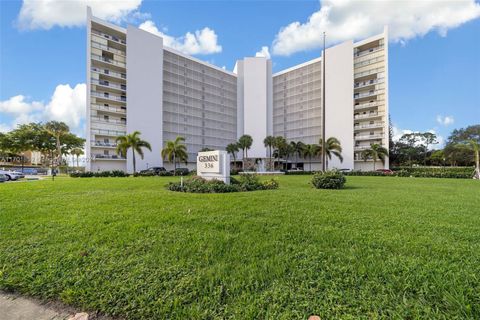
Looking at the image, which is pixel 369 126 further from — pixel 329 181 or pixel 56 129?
pixel 56 129

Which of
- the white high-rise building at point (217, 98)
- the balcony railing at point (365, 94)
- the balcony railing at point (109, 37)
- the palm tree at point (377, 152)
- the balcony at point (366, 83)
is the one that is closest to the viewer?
the balcony railing at point (109, 37)

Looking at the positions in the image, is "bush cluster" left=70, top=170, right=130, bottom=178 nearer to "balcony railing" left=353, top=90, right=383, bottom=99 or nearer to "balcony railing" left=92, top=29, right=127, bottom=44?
"balcony railing" left=92, top=29, right=127, bottom=44

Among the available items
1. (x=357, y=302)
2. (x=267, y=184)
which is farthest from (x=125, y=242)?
(x=267, y=184)

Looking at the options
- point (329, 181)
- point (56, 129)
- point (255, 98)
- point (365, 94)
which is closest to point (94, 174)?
point (56, 129)

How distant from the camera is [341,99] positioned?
5034 centimetres

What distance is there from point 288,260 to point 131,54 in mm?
49086

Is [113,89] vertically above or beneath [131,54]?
beneath

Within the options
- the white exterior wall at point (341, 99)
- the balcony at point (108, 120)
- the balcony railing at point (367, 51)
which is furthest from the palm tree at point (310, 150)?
the balcony at point (108, 120)

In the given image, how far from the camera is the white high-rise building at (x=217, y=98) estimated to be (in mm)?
41906

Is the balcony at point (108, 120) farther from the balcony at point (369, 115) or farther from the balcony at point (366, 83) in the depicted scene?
the balcony at point (366, 83)

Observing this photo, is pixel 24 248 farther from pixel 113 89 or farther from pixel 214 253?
pixel 113 89

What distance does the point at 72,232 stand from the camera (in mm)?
4797

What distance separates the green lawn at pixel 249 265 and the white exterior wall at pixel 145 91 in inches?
1601

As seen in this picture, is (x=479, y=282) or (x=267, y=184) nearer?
(x=479, y=282)
